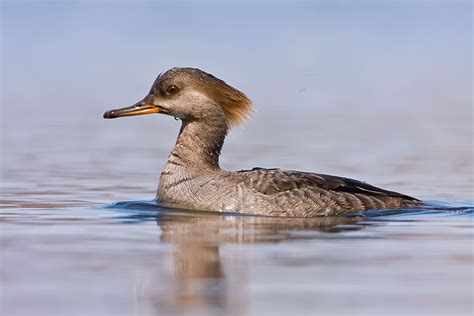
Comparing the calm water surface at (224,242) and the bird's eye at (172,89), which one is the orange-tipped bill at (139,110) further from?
the calm water surface at (224,242)

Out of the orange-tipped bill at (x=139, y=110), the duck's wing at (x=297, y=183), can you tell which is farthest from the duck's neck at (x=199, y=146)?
the duck's wing at (x=297, y=183)

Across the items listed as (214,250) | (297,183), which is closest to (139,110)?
(297,183)

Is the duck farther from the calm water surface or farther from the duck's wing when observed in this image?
the calm water surface

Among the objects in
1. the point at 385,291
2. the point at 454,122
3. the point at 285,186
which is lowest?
the point at 385,291

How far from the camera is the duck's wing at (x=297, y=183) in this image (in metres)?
12.8

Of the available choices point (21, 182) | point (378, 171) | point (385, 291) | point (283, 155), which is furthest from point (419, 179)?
point (385, 291)

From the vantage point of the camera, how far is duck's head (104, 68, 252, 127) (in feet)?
43.7

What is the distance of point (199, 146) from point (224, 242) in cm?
293

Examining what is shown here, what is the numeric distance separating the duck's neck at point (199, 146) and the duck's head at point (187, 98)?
0.29 feet

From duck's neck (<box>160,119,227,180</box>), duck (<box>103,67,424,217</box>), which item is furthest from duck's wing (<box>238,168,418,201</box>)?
duck's neck (<box>160,119,227,180</box>)

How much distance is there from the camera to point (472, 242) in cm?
1073

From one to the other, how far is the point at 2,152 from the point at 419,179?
5.69m

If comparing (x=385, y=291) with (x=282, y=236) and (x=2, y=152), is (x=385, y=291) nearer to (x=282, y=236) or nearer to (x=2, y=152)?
(x=282, y=236)

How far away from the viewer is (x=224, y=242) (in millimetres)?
10656
